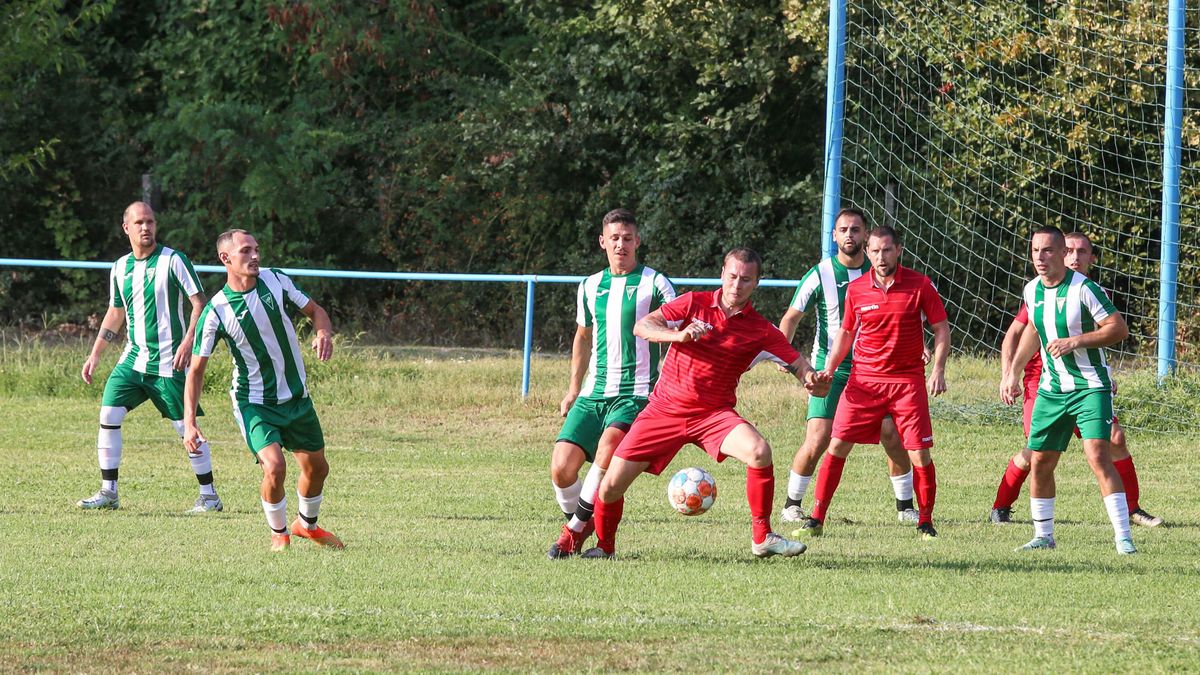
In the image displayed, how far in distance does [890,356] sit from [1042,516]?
1227 millimetres

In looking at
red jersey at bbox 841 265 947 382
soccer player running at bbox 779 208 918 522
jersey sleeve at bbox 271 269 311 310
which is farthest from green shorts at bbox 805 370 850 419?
jersey sleeve at bbox 271 269 311 310

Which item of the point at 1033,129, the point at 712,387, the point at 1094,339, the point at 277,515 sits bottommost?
the point at 277,515

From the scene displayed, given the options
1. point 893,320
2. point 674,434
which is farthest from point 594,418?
point 893,320

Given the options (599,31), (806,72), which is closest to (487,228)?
(599,31)

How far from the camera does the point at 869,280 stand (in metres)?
9.01

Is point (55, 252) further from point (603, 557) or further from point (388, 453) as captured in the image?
point (603, 557)

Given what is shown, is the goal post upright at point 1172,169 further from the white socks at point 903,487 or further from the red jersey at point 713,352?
the red jersey at point 713,352

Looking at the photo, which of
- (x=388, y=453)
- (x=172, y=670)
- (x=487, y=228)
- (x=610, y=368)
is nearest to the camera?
(x=172, y=670)

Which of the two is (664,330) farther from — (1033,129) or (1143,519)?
(1033,129)

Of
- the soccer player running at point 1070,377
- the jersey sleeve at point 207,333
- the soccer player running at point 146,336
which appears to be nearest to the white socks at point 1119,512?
the soccer player running at point 1070,377

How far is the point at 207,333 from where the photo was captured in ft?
26.5

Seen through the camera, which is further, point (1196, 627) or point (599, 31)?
point (599, 31)

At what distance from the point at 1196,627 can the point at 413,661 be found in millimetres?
3039

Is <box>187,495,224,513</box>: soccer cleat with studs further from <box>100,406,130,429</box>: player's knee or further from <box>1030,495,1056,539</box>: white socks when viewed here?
<box>1030,495,1056,539</box>: white socks
